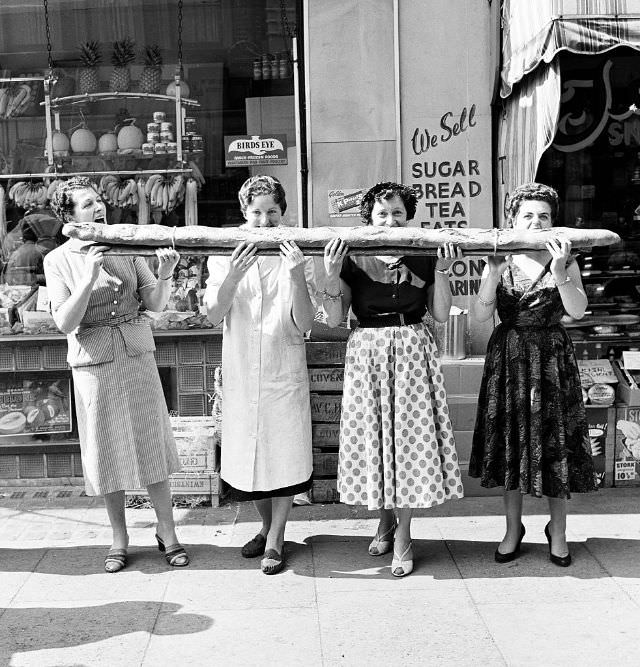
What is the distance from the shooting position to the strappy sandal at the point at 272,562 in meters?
4.52

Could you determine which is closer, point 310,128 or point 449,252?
point 449,252

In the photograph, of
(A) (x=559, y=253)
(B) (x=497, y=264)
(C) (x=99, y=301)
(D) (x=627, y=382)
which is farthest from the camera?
(D) (x=627, y=382)

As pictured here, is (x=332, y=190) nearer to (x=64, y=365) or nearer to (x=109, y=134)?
(x=109, y=134)

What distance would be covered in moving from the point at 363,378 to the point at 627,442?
2346 mm

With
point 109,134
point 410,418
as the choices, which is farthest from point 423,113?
point 410,418

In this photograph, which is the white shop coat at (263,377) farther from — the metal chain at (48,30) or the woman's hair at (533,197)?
the metal chain at (48,30)

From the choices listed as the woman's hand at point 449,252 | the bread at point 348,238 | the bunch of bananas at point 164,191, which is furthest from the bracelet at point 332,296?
Result: the bunch of bananas at point 164,191

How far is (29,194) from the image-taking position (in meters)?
6.66

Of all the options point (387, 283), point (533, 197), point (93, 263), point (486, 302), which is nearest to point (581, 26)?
point (533, 197)

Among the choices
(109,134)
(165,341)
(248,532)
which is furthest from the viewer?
→ (109,134)

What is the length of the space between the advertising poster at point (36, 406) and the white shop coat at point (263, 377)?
2.16 metres

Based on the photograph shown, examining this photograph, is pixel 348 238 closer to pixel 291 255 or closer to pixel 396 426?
pixel 291 255

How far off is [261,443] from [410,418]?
75cm

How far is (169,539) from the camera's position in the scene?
475 cm
